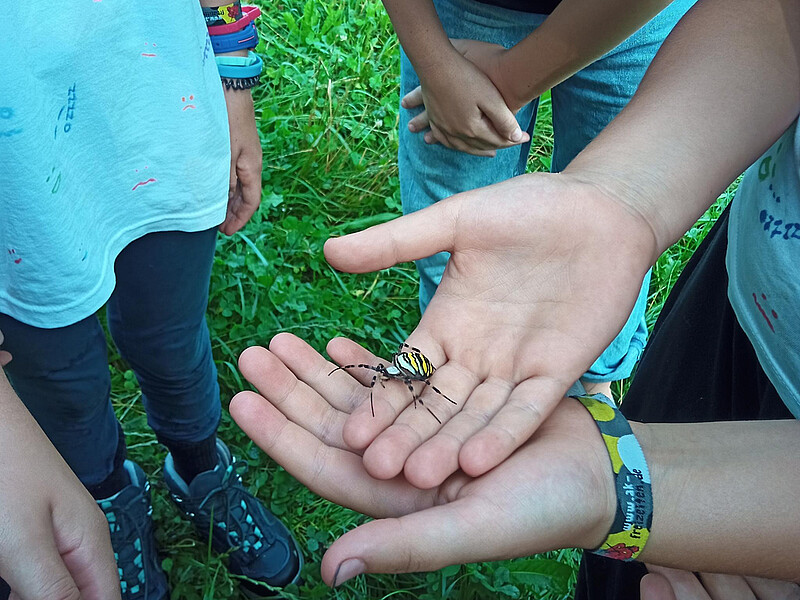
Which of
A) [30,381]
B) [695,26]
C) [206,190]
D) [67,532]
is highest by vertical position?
[695,26]

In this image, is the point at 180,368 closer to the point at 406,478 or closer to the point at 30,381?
the point at 30,381

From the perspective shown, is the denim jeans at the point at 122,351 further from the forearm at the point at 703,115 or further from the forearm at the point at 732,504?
the forearm at the point at 732,504

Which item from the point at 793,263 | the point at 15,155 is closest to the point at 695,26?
the point at 793,263

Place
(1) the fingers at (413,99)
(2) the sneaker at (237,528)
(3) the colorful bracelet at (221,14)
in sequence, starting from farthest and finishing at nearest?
1. (1) the fingers at (413,99)
2. (2) the sneaker at (237,528)
3. (3) the colorful bracelet at (221,14)

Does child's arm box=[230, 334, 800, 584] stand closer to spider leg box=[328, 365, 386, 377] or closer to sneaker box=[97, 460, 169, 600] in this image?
spider leg box=[328, 365, 386, 377]

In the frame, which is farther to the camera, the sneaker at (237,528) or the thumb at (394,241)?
the sneaker at (237,528)

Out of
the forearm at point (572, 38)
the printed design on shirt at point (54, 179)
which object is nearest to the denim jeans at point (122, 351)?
the printed design on shirt at point (54, 179)
